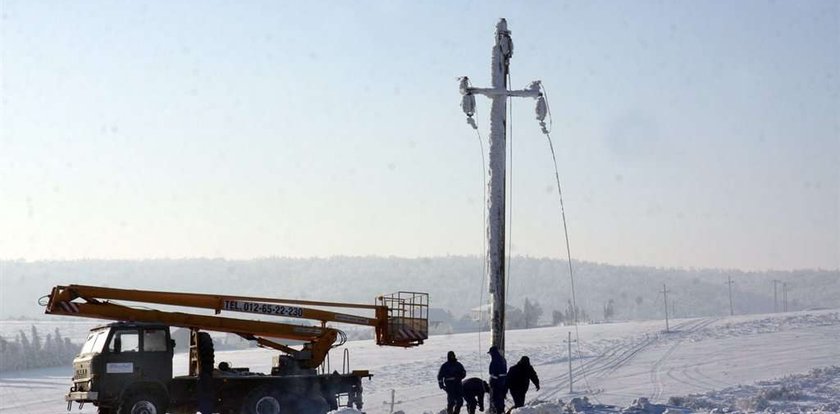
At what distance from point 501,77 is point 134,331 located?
989 cm

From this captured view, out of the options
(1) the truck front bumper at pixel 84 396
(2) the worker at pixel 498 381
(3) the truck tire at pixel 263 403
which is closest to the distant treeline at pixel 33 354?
(1) the truck front bumper at pixel 84 396

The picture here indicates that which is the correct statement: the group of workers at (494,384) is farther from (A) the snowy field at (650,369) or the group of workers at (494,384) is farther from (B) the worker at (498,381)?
(A) the snowy field at (650,369)

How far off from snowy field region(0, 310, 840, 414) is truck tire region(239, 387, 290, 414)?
252 inches

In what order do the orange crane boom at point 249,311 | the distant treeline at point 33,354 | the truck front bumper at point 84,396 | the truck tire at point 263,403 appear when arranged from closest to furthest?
1. the truck front bumper at point 84,396
2. the truck tire at point 263,403
3. the orange crane boom at point 249,311
4. the distant treeline at point 33,354

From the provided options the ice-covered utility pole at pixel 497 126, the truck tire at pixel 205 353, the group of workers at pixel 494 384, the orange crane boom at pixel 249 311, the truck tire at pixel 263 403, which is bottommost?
the truck tire at pixel 263 403

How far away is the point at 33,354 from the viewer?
72500mm

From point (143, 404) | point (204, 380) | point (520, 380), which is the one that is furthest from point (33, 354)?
point (520, 380)

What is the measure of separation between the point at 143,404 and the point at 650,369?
81.3 ft

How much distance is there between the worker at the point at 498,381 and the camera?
68.8 ft

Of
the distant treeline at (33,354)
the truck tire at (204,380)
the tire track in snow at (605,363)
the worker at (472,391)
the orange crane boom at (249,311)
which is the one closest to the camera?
the worker at (472,391)

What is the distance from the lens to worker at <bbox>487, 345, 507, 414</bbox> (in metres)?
21.0

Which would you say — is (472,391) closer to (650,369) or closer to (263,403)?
(263,403)

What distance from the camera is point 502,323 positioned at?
73.7 feet

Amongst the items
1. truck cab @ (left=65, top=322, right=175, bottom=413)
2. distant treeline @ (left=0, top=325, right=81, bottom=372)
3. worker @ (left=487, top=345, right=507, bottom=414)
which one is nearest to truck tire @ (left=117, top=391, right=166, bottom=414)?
truck cab @ (left=65, top=322, right=175, bottom=413)
